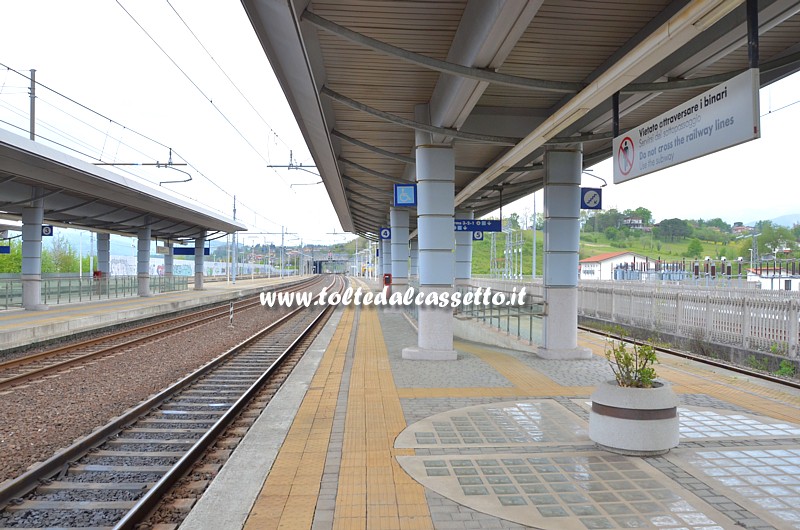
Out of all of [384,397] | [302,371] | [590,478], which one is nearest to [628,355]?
[590,478]

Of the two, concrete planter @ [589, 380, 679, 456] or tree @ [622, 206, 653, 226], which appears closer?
concrete planter @ [589, 380, 679, 456]

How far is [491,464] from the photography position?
17.0 feet

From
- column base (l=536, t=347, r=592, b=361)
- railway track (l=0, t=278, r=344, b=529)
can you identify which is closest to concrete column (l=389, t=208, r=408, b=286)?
column base (l=536, t=347, r=592, b=361)

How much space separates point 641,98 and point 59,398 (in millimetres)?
9735

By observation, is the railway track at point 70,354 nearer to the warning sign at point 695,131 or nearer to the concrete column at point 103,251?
the warning sign at point 695,131

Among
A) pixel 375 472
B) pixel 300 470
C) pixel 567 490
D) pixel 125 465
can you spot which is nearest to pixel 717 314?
pixel 567 490

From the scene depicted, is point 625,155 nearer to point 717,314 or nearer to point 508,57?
point 508,57

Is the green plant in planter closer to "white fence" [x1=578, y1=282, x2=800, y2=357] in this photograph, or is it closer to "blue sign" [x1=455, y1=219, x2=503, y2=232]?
"white fence" [x1=578, y1=282, x2=800, y2=357]

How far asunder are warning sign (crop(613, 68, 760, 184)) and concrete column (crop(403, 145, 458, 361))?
5157 millimetres

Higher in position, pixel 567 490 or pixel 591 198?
pixel 591 198

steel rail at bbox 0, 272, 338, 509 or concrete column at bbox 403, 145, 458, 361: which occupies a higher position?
concrete column at bbox 403, 145, 458, 361

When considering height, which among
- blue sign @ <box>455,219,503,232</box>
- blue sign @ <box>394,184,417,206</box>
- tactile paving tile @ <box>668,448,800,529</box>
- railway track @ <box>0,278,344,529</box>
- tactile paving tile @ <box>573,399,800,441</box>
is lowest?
railway track @ <box>0,278,344,529</box>

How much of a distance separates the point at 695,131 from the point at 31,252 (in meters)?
22.4

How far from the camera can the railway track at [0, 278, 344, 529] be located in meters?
4.56
